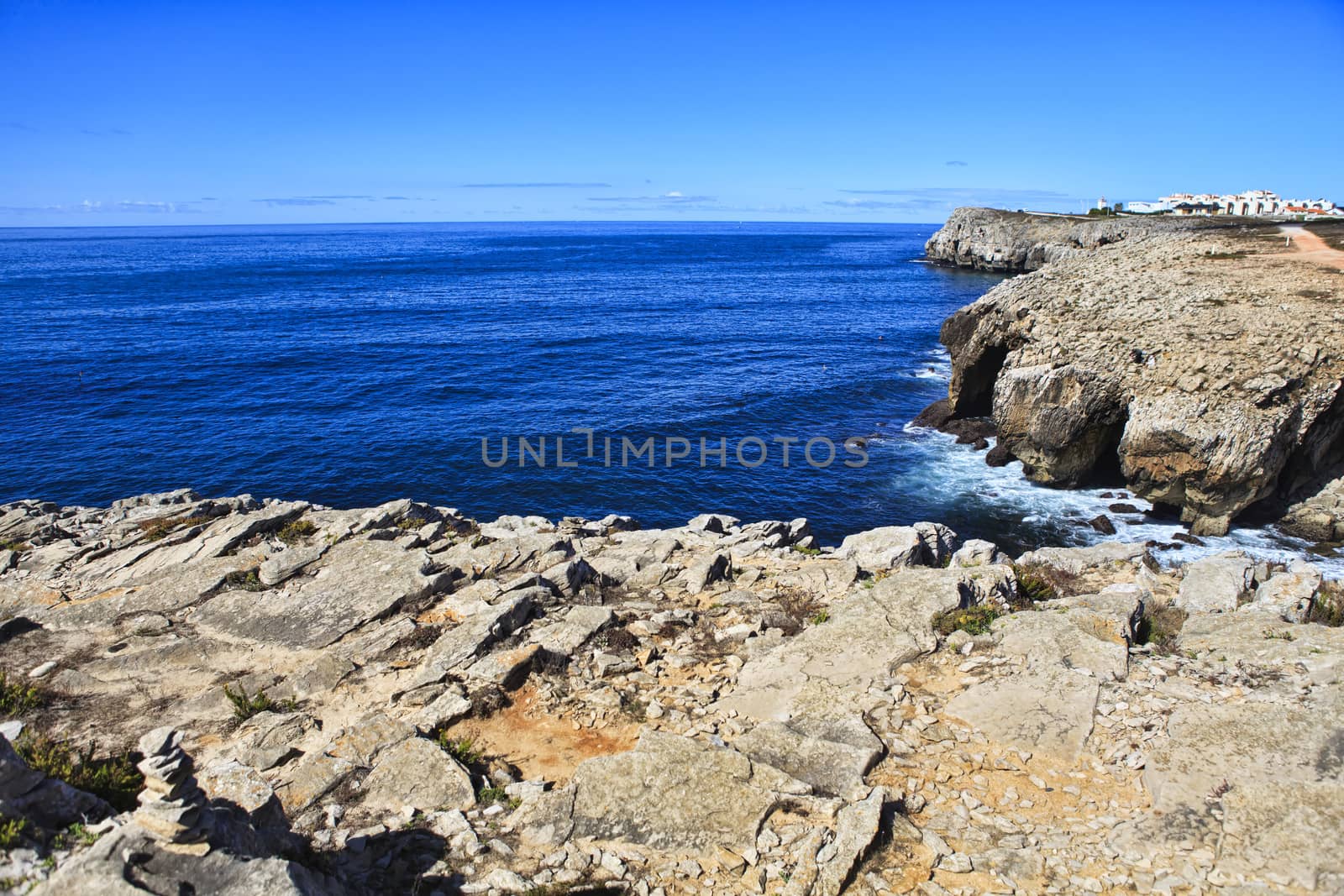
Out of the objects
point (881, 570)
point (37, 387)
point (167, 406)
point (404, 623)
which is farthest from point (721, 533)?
point (37, 387)

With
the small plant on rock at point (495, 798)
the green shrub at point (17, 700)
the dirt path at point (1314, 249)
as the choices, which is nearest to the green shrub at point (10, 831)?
the small plant on rock at point (495, 798)

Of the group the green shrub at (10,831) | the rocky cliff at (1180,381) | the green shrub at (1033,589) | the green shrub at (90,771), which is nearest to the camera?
the green shrub at (10,831)

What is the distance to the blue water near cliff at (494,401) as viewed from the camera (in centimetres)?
4216

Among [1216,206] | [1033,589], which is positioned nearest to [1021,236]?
[1216,206]

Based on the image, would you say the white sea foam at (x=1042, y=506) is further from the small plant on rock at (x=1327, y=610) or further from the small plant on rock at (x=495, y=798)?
the small plant on rock at (x=495, y=798)

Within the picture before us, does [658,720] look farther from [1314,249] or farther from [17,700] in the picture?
[1314,249]

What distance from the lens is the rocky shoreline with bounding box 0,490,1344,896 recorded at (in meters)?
9.88

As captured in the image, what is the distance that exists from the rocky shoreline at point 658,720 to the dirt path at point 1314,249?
43715mm

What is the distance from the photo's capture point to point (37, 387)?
5925cm

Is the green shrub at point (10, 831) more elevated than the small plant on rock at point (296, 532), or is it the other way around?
the green shrub at point (10, 831)

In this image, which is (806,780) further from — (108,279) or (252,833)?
(108,279)

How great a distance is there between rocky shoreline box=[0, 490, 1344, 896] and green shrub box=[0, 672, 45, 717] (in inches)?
1.8

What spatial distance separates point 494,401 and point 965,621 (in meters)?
47.3

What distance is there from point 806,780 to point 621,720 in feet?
12.4
